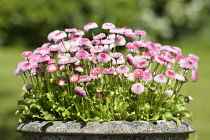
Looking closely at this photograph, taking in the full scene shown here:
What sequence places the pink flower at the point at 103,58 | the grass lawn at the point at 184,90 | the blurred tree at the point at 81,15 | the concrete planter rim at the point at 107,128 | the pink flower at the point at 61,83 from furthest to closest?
the blurred tree at the point at 81,15 < the grass lawn at the point at 184,90 < the pink flower at the point at 61,83 < the pink flower at the point at 103,58 < the concrete planter rim at the point at 107,128

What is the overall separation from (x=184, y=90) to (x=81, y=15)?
12.5 feet

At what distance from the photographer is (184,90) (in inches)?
295

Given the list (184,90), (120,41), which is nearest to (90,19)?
(184,90)

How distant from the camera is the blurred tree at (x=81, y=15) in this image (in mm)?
10016

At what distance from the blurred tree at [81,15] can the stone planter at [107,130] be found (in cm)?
731

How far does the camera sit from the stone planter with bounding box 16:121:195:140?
246 centimetres

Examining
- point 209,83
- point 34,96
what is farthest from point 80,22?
point 34,96

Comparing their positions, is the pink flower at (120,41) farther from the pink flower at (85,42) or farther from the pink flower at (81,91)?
the pink flower at (81,91)

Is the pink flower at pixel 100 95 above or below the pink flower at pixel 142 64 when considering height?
below

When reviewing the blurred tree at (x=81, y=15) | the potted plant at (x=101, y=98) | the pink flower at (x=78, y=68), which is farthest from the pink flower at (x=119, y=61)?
the blurred tree at (x=81, y=15)

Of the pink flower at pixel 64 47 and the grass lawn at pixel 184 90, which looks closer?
the pink flower at pixel 64 47

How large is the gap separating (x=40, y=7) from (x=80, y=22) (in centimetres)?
111

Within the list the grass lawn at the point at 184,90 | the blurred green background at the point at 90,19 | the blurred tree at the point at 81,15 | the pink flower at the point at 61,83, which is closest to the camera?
the pink flower at the point at 61,83

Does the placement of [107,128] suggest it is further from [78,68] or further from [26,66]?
[26,66]
